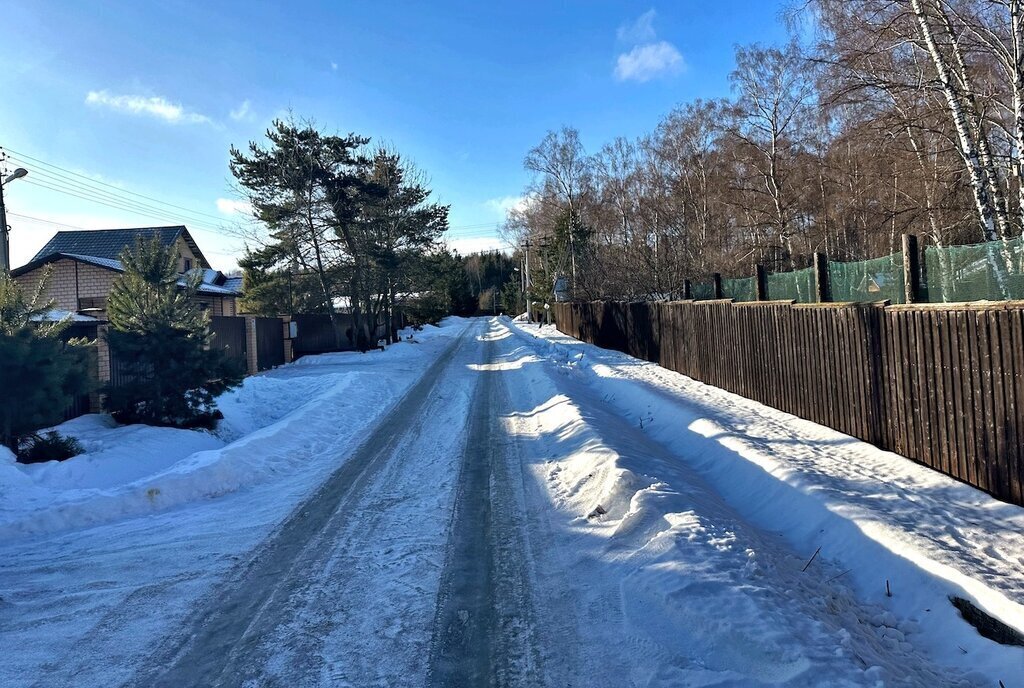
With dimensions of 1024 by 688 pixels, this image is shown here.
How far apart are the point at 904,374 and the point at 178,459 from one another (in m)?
10.2

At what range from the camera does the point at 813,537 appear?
538 cm

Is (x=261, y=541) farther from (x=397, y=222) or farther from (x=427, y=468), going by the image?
(x=397, y=222)

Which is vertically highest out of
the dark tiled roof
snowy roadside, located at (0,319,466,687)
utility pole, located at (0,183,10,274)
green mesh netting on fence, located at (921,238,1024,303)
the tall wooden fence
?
the dark tiled roof

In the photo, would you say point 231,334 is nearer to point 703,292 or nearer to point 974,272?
point 703,292

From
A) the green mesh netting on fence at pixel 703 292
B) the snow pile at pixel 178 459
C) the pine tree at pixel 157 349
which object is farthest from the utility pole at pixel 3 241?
the green mesh netting on fence at pixel 703 292

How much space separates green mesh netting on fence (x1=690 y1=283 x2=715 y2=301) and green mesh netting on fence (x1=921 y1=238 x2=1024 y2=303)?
6844 millimetres

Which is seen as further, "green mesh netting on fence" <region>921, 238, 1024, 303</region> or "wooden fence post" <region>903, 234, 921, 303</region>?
"wooden fence post" <region>903, 234, 921, 303</region>

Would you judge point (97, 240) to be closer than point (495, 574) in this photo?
No

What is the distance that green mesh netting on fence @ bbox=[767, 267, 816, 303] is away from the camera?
11.3 meters

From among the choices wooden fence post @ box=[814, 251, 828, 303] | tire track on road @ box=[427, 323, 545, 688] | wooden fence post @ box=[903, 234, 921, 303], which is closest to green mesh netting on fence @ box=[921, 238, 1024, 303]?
wooden fence post @ box=[903, 234, 921, 303]

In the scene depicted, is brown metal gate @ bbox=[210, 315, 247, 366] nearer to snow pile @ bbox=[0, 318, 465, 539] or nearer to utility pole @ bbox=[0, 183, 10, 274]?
snow pile @ bbox=[0, 318, 465, 539]

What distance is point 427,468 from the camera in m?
7.93

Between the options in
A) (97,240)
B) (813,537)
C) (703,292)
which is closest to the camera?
(813,537)

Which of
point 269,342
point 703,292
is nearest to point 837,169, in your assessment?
point 703,292
